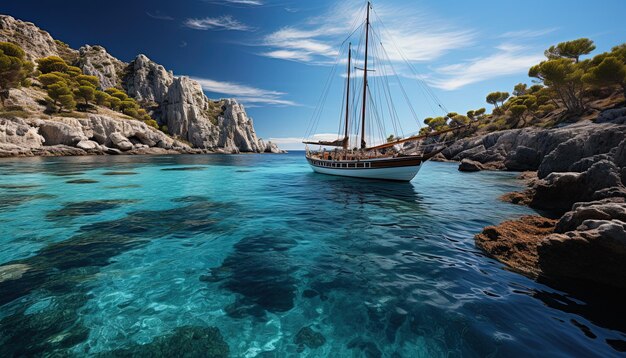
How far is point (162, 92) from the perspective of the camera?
13662 cm

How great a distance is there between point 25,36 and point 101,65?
27777mm

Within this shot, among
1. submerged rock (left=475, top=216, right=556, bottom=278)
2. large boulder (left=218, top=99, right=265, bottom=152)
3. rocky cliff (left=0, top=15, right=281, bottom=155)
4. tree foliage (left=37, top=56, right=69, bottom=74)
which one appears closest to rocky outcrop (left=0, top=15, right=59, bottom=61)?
rocky cliff (left=0, top=15, right=281, bottom=155)

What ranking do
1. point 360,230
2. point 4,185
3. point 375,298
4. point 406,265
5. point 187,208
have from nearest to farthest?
point 375,298 → point 406,265 → point 360,230 → point 187,208 → point 4,185

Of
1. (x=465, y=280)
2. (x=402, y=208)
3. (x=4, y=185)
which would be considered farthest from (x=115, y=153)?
(x=465, y=280)

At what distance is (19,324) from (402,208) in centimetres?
1453

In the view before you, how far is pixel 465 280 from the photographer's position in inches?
237

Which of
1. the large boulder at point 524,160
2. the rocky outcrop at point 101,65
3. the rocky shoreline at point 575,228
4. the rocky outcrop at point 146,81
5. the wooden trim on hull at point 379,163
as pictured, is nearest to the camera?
the rocky shoreline at point 575,228

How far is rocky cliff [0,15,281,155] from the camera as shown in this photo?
116 meters

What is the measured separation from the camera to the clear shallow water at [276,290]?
4074mm

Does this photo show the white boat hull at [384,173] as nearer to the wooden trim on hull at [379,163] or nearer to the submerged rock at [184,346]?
the wooden trim on hull at [379,163]

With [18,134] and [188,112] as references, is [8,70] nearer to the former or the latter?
[18,134]

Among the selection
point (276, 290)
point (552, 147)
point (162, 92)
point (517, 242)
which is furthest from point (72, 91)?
point (552, 147)

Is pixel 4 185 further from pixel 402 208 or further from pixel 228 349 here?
→ pixel 402 208

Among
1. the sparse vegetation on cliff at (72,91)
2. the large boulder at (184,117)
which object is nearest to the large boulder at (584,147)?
the sparse vegetation on cliff at (72,91)
